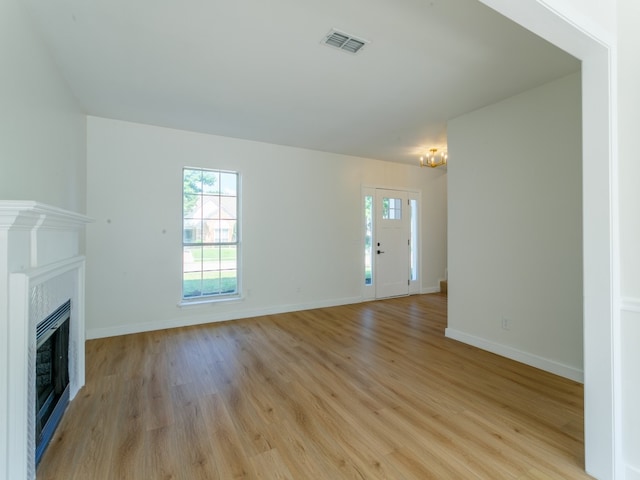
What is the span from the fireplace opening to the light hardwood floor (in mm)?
103

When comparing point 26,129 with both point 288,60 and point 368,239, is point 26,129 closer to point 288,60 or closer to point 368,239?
point 288,60

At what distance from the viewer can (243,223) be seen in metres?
4.64

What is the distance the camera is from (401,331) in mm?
3984

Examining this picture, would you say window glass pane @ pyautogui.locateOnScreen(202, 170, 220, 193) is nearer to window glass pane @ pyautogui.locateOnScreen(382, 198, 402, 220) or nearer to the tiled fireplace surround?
the tiled fireplace surround

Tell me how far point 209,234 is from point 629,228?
4.39 meters

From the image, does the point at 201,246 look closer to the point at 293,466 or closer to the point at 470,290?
the point at 293,466

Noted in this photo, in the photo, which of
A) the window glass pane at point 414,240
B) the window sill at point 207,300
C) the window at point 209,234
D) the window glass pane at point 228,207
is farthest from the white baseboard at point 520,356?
the window glass pane at point 228,207

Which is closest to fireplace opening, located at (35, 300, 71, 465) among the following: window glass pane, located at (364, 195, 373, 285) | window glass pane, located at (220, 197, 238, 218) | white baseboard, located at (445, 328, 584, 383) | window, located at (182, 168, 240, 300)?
window, located at (182, 168, 240, 300)

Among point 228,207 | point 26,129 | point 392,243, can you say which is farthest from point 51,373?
point 392,243

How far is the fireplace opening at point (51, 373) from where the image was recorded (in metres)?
1.77

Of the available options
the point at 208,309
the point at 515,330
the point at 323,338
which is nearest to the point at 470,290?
the point at 515,330

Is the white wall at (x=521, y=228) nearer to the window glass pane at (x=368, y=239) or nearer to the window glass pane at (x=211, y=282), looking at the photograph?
the window glass pane at (x=368, y=239)

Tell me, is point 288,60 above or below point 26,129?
above

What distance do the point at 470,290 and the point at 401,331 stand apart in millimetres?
1023
